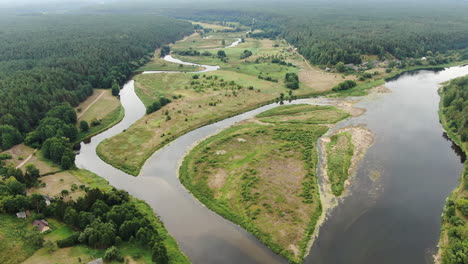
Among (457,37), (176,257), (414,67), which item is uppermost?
(457,37)

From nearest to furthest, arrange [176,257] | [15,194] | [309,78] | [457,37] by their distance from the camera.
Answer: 1. [176,257]
2. [15,194]
3. [309,78]
4. [457,37]

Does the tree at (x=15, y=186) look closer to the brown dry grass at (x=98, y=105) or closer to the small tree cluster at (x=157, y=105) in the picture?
the brown dry grass at (x=98, y=105)

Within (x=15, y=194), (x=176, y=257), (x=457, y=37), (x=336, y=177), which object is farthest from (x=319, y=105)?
(x=457, y=37)

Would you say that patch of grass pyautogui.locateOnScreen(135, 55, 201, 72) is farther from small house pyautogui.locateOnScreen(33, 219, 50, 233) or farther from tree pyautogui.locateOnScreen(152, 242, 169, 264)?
tree pyautogui.locateOnScreen(152, 242, 169, 264)

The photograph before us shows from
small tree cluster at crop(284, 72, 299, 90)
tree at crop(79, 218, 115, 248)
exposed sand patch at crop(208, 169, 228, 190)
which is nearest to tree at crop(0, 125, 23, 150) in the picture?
tree at crop(79, 218, 115, 248)

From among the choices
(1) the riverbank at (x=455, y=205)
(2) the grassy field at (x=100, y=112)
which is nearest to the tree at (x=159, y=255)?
(1) the riverbank at (x=455, y=205)

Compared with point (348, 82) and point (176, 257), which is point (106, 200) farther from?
point (348, 82)

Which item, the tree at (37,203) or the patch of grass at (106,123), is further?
the patch of grass at (106,123)
